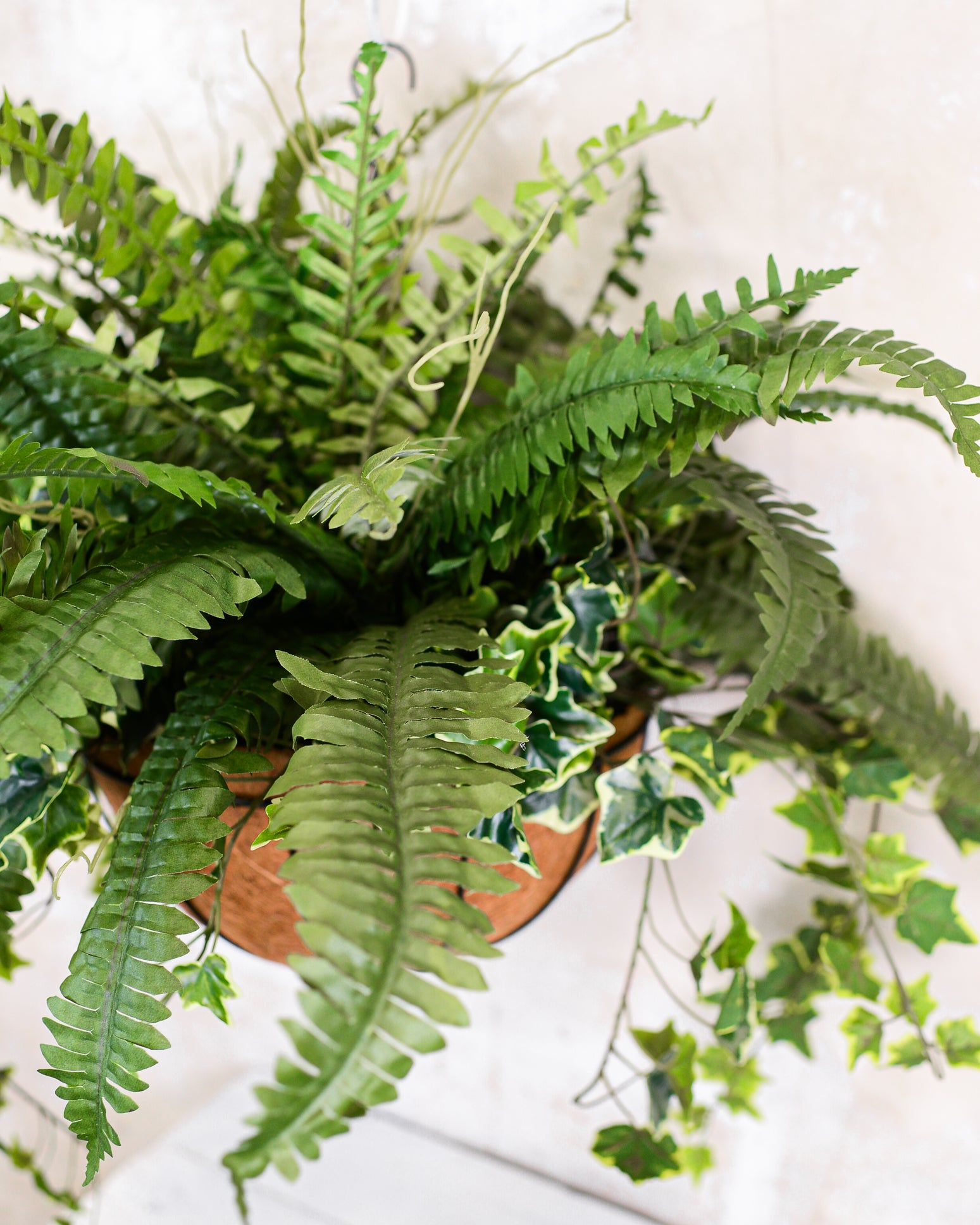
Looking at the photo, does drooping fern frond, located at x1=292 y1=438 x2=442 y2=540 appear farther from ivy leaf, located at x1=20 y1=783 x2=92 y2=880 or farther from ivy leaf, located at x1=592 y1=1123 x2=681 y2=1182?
ivy leaf, located at x1=592 y1=1123 x2=681 y2=1182

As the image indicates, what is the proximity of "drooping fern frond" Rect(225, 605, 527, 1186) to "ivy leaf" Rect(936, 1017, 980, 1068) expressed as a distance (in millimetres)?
656

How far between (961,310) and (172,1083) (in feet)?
4.82

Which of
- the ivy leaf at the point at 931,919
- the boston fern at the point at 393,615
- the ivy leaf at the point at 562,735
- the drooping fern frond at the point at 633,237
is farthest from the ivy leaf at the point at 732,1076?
the drooping fern frond at the point at 633,237

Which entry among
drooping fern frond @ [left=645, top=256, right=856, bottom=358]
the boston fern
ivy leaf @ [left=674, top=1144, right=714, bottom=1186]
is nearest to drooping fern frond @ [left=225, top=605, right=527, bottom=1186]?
the boston fern

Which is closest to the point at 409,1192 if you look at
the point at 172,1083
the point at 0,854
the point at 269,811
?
the point at 172,1083

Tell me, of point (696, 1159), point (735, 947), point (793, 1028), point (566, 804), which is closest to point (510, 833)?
point (566, 804)

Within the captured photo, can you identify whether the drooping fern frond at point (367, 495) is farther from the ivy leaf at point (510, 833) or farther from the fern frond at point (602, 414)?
the ivy leaf at point (510, 833)

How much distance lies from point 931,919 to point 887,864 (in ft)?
0.19

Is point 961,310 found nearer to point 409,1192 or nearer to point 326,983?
point 326,983

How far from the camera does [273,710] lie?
523mm

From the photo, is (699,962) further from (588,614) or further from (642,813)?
(588,614)

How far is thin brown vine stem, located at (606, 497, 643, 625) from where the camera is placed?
0.55m

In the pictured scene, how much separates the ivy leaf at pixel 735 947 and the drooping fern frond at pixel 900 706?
8.0 inches

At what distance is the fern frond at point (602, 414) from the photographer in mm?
432
